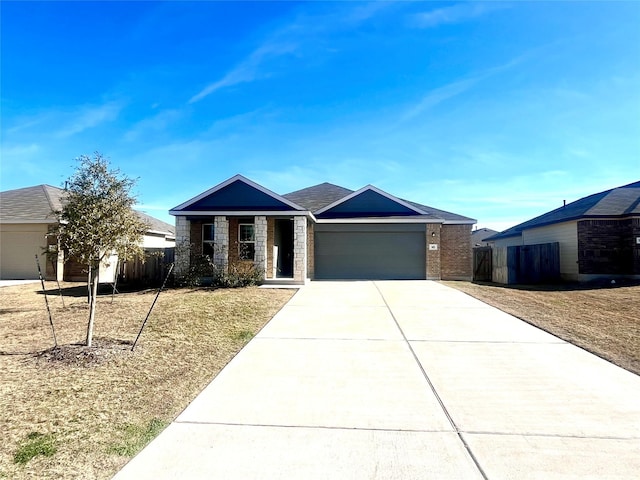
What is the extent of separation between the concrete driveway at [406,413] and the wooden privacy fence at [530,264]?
1083cm

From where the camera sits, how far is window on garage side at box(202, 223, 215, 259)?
1545 centimetres

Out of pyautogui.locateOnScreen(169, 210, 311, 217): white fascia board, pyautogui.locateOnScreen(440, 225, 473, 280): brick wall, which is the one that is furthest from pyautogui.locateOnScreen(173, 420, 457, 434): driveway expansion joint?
pyautogui.locateOnScreen(440, 225, 473, 280): brick wall

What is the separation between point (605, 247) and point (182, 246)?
17.6m

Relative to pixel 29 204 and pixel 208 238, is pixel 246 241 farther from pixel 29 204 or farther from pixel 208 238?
pixel 29 204

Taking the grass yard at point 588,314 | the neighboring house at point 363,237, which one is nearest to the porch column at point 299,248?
the neighboring house at point 363,237

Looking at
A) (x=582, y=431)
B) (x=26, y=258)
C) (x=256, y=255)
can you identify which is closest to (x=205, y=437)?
(x=582, y=431)

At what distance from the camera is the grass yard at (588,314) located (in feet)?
20.8

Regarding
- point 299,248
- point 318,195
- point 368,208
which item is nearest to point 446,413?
point 299,248

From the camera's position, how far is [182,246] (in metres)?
14.6

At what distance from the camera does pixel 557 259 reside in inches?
683

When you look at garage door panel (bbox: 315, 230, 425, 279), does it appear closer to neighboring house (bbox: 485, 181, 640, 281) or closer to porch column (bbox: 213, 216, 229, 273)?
porch column (bbox: 213, 216, 229, 273)

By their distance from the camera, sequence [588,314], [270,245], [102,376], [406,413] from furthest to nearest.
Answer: [270,245], [588,314], [102,376], [406,413]

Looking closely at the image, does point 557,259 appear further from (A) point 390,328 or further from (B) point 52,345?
(B) point 52,345

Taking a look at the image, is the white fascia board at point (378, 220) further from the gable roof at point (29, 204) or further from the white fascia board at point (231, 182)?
the gable roof at point (29, 204)
